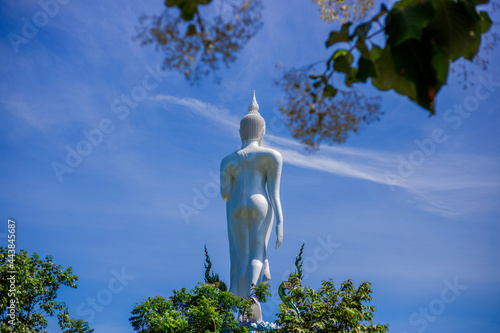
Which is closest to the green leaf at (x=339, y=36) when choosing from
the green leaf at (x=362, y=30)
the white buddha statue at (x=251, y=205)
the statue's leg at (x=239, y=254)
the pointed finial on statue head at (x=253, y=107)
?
the green leaf at (x=362, y=30)

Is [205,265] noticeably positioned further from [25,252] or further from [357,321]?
[357,321]

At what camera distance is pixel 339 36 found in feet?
3.48

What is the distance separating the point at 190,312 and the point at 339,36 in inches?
224

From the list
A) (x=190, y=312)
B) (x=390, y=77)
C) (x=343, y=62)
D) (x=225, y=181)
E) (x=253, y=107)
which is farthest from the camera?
(x=253, y=107)

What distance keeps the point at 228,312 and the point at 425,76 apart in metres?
6.19

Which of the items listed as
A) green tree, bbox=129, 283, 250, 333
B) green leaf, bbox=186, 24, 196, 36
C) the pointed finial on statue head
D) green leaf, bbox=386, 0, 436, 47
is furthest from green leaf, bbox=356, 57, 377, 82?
the pointed finial on statue head

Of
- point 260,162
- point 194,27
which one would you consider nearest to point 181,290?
point 260,162

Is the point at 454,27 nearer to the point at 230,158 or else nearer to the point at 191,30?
the point at 191,30

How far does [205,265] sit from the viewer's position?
1004 centimetres

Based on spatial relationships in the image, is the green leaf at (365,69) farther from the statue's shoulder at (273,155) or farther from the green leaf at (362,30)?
the statue's shoulder at (273,155)

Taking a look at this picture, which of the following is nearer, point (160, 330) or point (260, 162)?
point (160, 330)

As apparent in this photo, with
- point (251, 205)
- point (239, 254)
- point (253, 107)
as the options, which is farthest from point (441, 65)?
point (253, 107)

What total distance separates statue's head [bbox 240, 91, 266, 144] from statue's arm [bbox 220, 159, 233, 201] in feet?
2.23

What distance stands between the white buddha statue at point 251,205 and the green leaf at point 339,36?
856 cm
